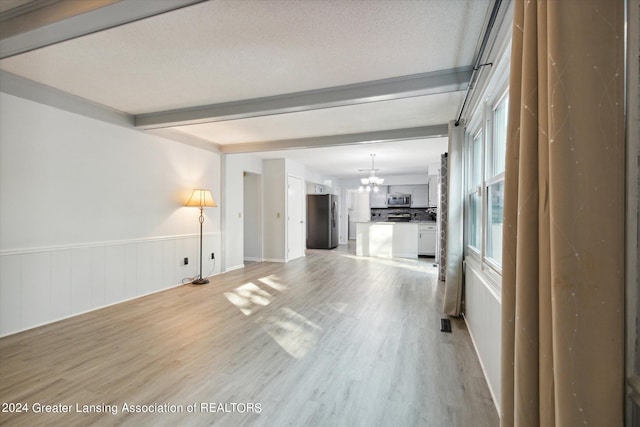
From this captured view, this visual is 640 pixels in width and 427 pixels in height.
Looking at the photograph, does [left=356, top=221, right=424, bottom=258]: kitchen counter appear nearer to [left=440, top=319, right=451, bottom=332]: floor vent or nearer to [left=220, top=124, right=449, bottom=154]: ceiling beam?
[left=220, top=124, right=449, bottom=154]: ceiling beam

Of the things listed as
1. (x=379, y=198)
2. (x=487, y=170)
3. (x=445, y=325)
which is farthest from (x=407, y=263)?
(x=487, y=170)

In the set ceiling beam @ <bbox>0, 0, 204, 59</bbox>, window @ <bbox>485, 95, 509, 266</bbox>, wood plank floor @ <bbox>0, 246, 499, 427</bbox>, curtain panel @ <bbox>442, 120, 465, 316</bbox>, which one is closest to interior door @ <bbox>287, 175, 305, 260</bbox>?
wood plank floor @ <bbox>0, 246, 499, 427</bbox>

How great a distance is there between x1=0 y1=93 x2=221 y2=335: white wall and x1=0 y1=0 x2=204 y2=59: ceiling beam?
4.18ft

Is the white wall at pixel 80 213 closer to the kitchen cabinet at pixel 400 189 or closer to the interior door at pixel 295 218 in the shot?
the interior door at pixel 295 218

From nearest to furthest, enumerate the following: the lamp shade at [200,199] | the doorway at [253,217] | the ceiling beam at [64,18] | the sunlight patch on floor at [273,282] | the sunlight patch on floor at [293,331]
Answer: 1. the ceiling beam at [64,18]
2. the sunlight patch on floor at [293,331]
3. the sunlight patch on floor at [273,282]
4. the lamp shade at [200,199]
5. the doorway at [253,217]

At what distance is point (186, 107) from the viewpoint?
365cm

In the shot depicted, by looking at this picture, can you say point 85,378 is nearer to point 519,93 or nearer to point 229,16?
point 229,16

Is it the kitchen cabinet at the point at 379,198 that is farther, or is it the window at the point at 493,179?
the kitchen cabinet at the point at 379,198

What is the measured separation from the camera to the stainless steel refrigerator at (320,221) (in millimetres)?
9227

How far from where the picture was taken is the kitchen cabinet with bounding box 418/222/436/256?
25.1 ft

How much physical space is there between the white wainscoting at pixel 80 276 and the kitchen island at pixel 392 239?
15.4ft

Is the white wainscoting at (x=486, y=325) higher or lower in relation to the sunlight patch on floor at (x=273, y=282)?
higher

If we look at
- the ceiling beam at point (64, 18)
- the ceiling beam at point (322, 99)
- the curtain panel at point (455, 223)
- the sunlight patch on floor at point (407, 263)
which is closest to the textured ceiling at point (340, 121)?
the curtain panel at point (455, 223)

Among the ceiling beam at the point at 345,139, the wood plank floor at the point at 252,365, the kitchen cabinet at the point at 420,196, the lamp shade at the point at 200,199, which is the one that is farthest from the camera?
the kitchen cabinet at the point at 420,196
